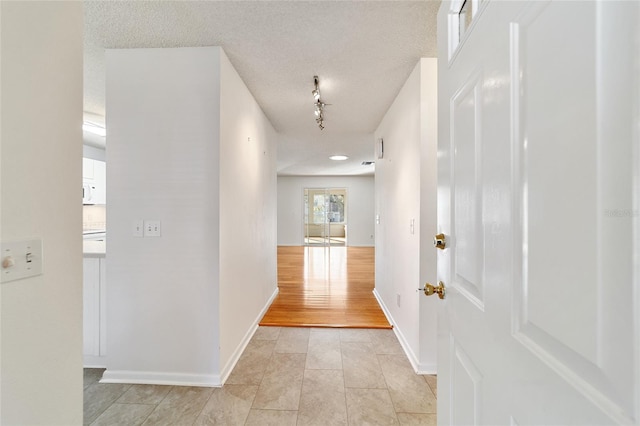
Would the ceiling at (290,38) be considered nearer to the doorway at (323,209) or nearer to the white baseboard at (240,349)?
the white baseboard at (240,349)

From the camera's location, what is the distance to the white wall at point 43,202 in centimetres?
71

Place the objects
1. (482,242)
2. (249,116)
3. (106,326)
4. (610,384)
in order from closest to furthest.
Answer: (610,384) < (482,242) < (106,326) < (249,116)

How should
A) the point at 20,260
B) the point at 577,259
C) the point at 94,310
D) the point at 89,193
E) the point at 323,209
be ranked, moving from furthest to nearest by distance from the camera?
1. the point at 323,209
2. the point at 89,193
3. the point at 94,310
4. the point at 20,260
5. the point at 577,259

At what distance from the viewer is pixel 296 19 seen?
1698mm

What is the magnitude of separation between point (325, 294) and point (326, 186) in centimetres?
534

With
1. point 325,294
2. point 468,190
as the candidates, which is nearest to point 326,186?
point 325,294

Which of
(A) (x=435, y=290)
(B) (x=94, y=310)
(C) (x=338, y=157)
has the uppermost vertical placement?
(C) (x=338, y=157)

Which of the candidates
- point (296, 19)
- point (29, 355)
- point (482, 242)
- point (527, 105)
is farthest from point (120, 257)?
point (527, 105)

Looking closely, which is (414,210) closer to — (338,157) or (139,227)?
(139,227)

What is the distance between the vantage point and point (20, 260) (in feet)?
2.39

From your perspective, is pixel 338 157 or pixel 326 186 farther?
pixel 326 186

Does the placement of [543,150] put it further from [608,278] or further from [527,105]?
[608,278]

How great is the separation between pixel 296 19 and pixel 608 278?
6.37 feet

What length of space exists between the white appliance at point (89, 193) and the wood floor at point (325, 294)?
3.25m
